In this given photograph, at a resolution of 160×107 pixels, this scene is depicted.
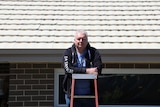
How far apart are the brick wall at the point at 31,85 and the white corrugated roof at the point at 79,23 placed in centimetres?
59

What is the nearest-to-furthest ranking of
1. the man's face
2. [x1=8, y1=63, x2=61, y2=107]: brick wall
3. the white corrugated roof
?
the man's face < the white corrugated roof < [x1=8, y1=63, x2=61, y2=107]: brick wall

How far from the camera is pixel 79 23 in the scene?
773 centimetres

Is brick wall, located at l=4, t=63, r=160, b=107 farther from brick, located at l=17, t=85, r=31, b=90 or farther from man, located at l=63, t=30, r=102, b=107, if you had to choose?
man, located at l=63, t=30, r=102, b=107

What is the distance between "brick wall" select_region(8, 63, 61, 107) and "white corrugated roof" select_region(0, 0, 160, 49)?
593 millimetres

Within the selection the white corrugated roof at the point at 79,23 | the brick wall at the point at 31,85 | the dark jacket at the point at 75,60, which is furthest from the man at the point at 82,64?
the brick wall at the point at 31,85

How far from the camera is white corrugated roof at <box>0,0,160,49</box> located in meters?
7.12

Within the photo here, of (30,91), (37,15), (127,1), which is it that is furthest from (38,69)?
(127,1)

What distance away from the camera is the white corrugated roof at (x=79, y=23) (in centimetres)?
712

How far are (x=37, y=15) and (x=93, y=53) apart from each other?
323cm

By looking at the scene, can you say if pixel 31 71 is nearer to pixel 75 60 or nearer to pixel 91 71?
pixel 75 60

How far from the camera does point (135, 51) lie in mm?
6828

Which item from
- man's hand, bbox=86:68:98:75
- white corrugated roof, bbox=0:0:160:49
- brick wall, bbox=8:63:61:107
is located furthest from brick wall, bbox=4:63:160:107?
man's hand, bbox=86:68:98:75

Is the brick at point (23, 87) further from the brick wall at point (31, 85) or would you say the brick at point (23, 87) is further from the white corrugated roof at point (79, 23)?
the white corrugated roof at point (79, 23)

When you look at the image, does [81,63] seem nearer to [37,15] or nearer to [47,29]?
[47,29]
